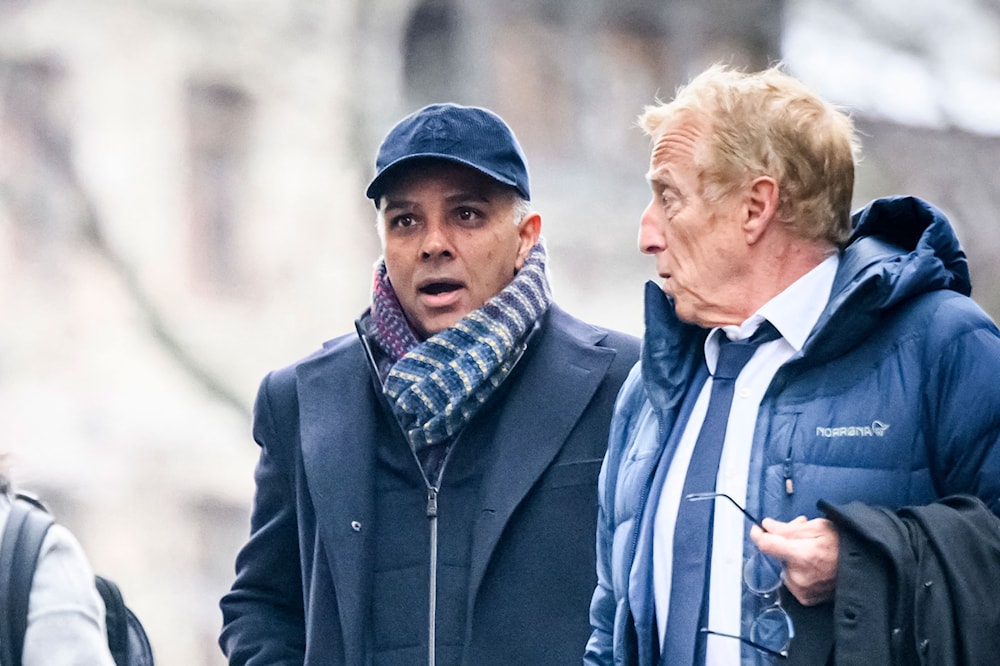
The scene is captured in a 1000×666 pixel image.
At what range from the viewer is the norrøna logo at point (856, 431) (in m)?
2.02

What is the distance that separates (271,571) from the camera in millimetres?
2947

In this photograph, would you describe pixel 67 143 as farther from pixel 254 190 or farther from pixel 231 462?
pixel 231 462

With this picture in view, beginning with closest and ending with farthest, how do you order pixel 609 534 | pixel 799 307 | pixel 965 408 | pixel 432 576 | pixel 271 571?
pixel 965 408 < pixel 799 307 < pixel 609 534 < pixel 432 576 < pixel 271 571

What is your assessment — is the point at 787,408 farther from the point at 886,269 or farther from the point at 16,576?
the point at 16,576

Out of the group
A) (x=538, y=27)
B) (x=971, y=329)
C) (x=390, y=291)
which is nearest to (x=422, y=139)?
(x=390, y=291)

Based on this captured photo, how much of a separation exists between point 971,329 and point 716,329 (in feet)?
1.37

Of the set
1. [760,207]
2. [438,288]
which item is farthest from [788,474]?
[438,288]

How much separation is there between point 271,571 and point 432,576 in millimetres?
423

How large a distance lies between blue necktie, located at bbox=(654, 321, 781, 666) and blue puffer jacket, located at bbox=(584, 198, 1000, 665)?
0.24 feet

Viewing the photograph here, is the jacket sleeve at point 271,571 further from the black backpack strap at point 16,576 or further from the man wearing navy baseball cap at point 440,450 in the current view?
the black backpack strap at point 16,576

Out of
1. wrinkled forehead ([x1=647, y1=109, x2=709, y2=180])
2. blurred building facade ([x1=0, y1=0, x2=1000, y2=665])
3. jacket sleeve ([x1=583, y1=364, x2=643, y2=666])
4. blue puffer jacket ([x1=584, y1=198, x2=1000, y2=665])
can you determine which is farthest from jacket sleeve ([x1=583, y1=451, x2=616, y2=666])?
blurred building facade ([x1=0, y1=0, x2=1000, y2=665])

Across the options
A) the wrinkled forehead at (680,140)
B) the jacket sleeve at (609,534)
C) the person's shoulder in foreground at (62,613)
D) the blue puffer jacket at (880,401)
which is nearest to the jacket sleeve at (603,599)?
the jacket sleeve at (609,534)

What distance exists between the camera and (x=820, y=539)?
196 cm

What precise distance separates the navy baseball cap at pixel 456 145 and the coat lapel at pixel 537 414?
1.03 ft
